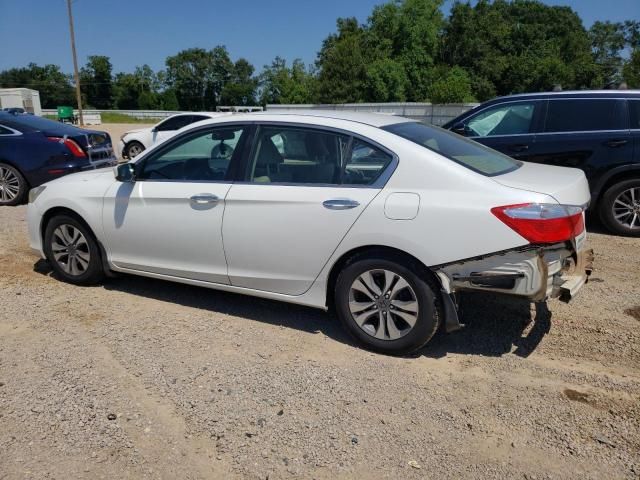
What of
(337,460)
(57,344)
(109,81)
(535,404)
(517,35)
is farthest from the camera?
(109,81)

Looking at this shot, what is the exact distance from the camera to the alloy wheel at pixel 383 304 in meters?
3.57

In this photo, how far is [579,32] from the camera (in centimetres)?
6706

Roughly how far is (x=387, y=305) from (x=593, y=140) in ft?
15.0

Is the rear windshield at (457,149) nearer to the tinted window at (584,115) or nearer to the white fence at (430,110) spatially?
the tinted window at (584,115)

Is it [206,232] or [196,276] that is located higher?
[206,232]

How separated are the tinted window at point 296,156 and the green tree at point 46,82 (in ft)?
319

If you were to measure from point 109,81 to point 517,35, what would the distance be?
220 ft

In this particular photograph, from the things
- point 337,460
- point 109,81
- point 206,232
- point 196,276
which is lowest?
point 337,460

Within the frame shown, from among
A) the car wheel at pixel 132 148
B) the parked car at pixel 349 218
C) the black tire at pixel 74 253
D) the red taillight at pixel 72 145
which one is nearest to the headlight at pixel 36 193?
the black tire at pixel 74 253

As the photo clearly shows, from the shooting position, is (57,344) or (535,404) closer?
(535,404)

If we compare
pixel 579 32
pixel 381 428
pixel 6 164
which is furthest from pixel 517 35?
pixel 381 428

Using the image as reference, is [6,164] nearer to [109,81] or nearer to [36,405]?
[36,405]

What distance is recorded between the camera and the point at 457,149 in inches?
155

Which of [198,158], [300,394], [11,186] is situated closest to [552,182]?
[300,394]
